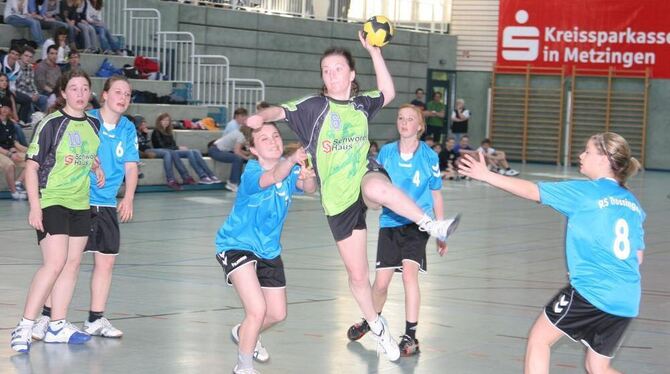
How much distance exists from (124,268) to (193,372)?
473cm

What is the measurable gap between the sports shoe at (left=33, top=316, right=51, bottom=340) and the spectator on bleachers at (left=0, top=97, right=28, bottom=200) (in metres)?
10.9

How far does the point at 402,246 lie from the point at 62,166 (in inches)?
94.9

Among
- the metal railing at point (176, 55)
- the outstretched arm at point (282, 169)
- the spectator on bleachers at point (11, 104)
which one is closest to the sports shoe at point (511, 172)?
the metal railing at point (176, 55)

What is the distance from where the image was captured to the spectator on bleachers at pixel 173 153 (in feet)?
71.8

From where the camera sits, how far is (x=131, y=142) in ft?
27.0

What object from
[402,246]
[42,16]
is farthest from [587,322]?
[42,16]

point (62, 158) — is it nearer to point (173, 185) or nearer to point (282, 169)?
point (282, 169)

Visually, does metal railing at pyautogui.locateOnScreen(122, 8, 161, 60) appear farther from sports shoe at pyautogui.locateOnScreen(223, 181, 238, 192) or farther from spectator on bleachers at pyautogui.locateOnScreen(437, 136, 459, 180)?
spectator on bleachers at pyautogui.locateOnScreen(437, 136, 459, 180)

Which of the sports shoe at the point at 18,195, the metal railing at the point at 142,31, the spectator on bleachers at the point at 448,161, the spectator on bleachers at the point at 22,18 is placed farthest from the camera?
the spectator on bleachers at the point at 448,161

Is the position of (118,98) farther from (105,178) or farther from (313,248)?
(313,248)

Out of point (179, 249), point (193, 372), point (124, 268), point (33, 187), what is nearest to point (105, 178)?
point (33, 187)

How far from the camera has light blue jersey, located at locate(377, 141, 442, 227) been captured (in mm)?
8273

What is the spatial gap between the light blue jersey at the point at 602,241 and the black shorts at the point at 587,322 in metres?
0.04

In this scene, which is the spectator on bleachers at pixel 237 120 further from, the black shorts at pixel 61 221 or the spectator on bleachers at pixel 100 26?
the black shorts at pixel 61 221
